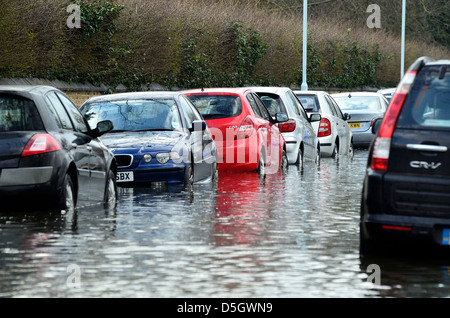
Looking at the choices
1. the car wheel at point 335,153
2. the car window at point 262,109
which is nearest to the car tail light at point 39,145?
the car window at point 262,109

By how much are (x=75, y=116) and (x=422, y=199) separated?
523 cm

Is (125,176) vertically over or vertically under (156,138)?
under

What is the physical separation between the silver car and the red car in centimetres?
1146

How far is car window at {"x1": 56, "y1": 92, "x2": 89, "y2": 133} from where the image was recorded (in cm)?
1248

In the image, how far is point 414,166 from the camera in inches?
343

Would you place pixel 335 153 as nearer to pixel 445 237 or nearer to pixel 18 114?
pixel 18 114

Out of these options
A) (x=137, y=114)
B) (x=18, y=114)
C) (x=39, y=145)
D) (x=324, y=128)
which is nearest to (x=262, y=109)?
(x=137, y=114)

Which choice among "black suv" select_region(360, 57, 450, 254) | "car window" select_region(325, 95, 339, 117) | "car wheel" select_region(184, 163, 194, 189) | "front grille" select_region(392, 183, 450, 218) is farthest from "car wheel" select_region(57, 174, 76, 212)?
"car window" select_region(325, 95, 339, 117)

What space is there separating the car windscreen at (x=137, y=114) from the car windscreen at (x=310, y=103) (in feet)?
30.3

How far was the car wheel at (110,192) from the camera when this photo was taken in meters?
13.3

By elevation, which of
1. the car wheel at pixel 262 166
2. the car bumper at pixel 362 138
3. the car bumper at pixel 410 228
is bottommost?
the car bumper at pixel 362 138

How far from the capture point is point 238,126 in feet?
59.5

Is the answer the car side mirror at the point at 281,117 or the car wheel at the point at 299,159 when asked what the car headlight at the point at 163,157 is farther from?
the car wheel at the point at 299,159

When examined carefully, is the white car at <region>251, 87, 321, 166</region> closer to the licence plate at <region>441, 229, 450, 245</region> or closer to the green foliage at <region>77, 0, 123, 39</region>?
the green foliage at <region>77, 0, 123, 39</region>
